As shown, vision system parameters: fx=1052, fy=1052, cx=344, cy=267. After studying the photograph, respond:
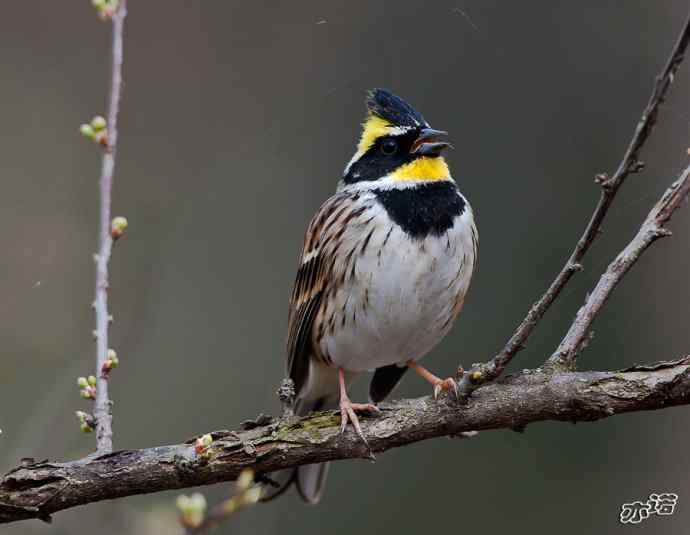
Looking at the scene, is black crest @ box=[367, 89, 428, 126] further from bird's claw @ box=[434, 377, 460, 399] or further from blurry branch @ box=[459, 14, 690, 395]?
blurry branch @ box=[459, 14, 690, 395]

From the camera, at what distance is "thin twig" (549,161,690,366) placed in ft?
10.8

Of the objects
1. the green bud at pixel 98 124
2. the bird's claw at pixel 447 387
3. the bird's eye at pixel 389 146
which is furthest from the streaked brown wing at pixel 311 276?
the green bud at pixel 98 124

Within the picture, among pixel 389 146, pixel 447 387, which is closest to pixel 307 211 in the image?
pixel 389 146

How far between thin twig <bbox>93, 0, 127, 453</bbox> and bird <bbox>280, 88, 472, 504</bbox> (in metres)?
1.03

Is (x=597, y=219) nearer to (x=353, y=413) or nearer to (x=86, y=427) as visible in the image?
(x=353, y=413)

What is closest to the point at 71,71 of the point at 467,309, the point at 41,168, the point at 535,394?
the point at 41,168

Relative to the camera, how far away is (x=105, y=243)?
11.0 ft

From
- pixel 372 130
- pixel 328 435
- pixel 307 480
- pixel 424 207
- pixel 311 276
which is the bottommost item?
pixel 307 480

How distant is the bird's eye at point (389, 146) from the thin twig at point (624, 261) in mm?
1167

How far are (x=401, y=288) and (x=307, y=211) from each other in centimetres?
288

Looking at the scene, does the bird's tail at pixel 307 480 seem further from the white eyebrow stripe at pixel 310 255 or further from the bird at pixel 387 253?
the white eyebrow stripe at pixel 310 255

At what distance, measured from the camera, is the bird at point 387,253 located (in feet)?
13.6

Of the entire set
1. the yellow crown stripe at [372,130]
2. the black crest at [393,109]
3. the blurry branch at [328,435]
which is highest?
the black crest at [393,109]

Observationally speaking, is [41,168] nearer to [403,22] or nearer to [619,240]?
[403,22]
